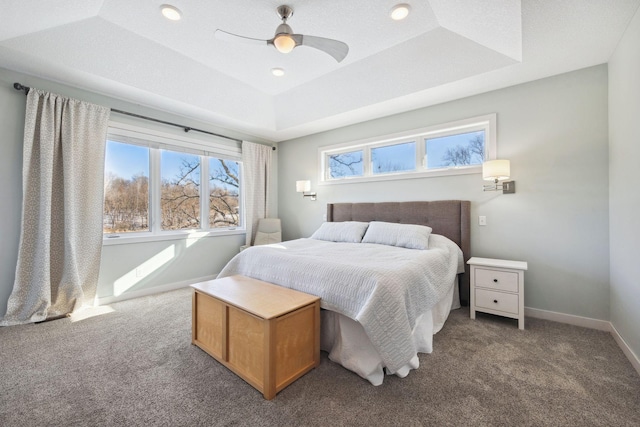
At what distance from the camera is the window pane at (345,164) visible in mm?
4340

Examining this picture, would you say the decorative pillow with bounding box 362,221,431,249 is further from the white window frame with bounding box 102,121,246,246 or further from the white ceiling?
the white window frame with bounding box 102,121,246,246

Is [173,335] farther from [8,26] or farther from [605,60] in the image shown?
[605,60]

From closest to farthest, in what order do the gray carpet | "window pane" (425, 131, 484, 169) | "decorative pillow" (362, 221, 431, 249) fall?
1. the gray carpet
2. "decorative pillow" (362, 221, 431, 249)
3. "window pane" (425, 131, 484, 169)

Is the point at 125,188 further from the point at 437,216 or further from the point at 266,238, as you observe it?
the point at 437,216

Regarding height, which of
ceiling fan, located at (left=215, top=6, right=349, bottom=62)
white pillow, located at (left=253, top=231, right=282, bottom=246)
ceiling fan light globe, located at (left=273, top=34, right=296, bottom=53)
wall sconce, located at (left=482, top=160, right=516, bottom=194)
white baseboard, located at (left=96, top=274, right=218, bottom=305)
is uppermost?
ceiling fan, located at (left=215, top=6, right=349, bottom=62)

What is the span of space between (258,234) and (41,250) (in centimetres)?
262

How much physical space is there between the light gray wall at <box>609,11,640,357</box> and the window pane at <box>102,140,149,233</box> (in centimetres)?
495

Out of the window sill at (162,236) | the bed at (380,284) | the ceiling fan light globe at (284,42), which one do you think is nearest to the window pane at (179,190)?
the window sill at (162,236)

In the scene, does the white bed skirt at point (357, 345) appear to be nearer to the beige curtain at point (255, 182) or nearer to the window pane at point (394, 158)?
the window pane at point (394, 158)

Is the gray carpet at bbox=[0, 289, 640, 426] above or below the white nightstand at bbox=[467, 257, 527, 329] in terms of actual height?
below

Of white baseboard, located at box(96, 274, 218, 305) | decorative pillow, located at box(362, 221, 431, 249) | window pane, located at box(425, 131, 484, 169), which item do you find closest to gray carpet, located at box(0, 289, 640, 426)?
white baseboard, located at box(96, 274, 218, 305)

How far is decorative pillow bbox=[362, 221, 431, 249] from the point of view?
2934mm

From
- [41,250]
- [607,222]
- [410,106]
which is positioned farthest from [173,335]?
[607,222]

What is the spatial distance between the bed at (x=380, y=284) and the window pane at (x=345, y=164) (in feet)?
4.43
